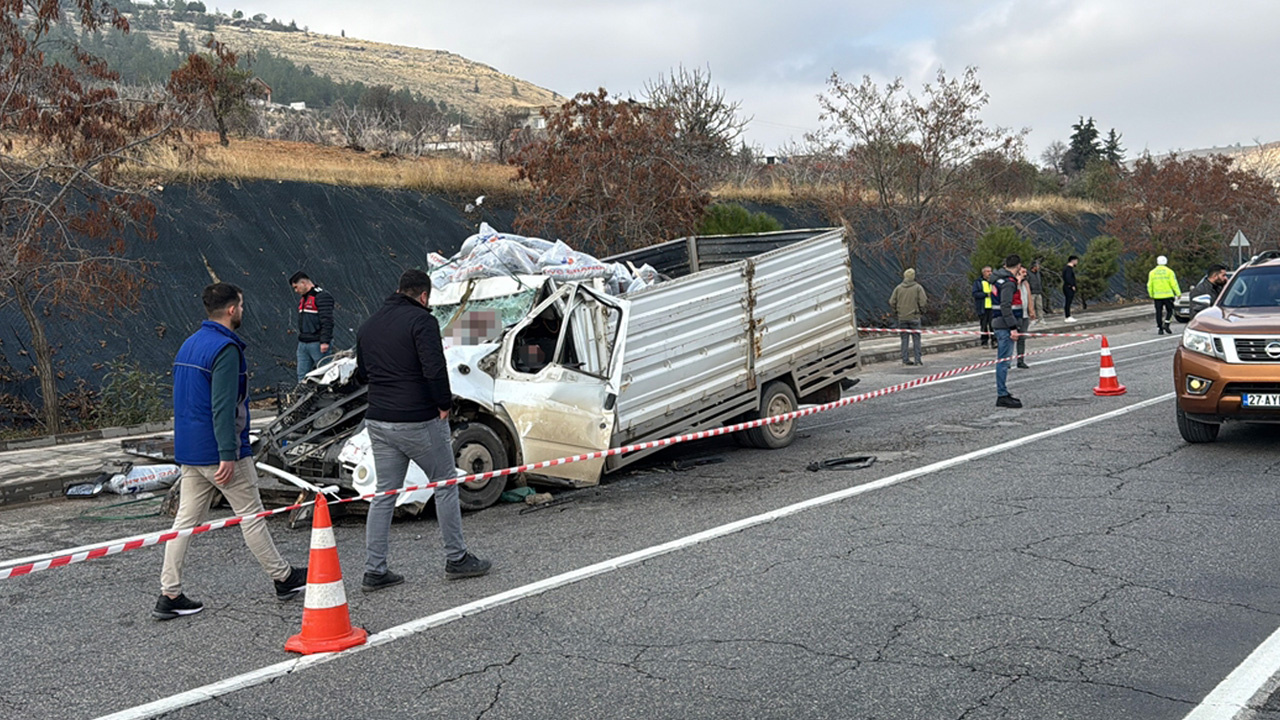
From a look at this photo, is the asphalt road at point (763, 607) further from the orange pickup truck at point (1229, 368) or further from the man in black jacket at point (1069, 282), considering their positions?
the man in black jacket at point (1069, 282)

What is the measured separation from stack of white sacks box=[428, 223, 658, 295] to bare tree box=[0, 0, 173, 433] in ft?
20.2

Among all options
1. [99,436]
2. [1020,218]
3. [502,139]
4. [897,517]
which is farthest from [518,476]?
[1020,218]

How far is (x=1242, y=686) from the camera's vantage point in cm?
451

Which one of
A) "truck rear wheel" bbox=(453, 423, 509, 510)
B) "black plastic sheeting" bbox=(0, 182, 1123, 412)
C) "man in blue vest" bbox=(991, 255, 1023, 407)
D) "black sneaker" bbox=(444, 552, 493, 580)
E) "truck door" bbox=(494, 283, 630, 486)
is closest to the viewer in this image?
"black sneaker" bbox=(444, 552, 493, 580)

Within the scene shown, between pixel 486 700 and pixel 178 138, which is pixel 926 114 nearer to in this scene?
pixel 178 138

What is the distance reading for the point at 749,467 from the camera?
10.4 metres

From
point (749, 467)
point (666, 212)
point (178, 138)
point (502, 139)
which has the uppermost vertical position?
point (502, 139)

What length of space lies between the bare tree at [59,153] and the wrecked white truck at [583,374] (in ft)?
20.3

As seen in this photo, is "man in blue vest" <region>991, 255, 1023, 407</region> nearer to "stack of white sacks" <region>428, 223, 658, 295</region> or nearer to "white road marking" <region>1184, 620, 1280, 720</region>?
"stack of white sacks" <region>428, 223, 658, 295</region>

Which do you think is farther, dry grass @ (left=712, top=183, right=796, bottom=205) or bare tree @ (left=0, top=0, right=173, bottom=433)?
dry grass @ (left=712, top=183, right=796, bottom=205)

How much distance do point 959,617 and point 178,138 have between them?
12917mm

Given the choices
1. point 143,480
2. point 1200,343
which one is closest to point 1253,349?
point 1200,343

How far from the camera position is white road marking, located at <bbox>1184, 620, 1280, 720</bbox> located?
426 centimetres

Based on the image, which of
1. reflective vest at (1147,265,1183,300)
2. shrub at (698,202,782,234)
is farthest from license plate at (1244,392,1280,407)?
reflective vest at (1147,265,1183,300)
